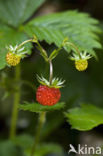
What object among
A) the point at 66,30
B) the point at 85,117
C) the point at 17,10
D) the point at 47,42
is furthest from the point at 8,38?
the point at 85,117

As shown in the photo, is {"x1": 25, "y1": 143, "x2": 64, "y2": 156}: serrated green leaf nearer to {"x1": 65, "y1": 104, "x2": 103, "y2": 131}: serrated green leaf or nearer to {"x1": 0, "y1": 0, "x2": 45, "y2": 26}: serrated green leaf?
{"x1": 65, "y1": 104, "x2": 103, "y2": 131}: serrated green leaf

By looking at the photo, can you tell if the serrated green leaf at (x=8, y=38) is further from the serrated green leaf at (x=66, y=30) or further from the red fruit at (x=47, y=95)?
the red fruit at (x=47, y=95)

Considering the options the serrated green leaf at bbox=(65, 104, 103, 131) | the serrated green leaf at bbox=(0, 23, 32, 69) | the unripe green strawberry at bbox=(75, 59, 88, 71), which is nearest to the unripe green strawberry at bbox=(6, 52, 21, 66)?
the serrated green leaf at bbox=(0, 23, 32, 69)

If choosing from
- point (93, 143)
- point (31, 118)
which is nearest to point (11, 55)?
point (31, 118)

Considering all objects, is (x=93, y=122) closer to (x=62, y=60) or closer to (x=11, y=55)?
(x=11, y=55)

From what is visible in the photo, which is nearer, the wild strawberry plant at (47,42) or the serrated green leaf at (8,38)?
the wild strawberry plant at (47,42)

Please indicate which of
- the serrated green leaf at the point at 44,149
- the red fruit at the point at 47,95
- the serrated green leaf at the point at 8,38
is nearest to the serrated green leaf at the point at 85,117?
the red fruit at the point at 47,95

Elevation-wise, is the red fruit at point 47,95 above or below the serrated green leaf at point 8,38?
below
